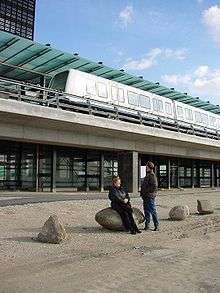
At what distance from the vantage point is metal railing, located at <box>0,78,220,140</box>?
2006cm

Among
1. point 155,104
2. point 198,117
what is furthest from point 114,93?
point 198,117

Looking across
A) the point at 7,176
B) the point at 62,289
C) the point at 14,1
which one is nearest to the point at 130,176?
the point at 7,176

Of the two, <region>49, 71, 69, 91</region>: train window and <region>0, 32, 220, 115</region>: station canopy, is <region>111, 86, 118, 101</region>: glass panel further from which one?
<region>0, 32, 220, 115</region>: station canopy

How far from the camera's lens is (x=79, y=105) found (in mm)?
24312

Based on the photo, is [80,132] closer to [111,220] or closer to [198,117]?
[111,220]

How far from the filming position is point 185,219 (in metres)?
15.4

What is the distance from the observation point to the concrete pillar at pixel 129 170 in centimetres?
2883

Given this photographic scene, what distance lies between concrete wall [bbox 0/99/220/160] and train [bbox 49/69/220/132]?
1.19m

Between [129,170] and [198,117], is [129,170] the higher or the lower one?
the lower one

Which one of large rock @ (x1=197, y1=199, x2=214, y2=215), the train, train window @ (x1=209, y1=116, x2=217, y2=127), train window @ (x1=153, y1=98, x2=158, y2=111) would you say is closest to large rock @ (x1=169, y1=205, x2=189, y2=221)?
large rock @ (x1=197, y1=199, x2=214, y2=215)

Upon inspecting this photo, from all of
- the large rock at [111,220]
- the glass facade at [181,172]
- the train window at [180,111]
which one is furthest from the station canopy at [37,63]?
the large rock at [111,220]

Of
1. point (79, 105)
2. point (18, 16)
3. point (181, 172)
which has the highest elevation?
point (18, 16)

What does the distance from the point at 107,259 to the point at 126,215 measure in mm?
3394

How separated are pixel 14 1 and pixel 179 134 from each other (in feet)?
256
